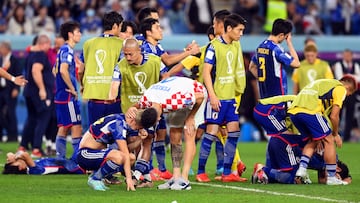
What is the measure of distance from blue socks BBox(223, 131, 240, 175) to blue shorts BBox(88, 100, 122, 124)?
1.65m

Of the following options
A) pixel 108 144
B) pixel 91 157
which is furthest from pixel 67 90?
pixel 91 157

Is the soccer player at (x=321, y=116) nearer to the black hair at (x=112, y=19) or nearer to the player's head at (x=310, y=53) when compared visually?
the black hair at (x=112, y=19)

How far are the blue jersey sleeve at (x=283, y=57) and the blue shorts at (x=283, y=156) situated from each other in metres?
1.70

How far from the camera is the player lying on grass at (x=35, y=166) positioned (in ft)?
53.7

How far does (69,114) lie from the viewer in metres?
18.5

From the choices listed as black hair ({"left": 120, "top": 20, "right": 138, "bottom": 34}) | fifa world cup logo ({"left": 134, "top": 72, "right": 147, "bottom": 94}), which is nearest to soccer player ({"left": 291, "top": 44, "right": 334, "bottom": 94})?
black hair ({"left": 120, "top": 20, "right": 138, "bottom": 34})

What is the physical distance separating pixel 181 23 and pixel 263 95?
12.6 m

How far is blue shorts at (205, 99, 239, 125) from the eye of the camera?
624 inches

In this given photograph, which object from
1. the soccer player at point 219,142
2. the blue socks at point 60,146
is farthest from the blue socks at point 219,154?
the blue socks at point 60,146

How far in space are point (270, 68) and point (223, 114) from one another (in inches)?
72.6

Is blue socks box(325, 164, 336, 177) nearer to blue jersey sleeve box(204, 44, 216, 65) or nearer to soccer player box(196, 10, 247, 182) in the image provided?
soccer player box(196, 10, 247, 182)

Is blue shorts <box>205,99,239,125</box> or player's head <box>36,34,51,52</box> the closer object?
blue shorts <box>205,99,239,125</box>

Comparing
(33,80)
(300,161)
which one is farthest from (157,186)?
(33,80)

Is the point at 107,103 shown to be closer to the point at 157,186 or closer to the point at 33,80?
the point at 157,186
